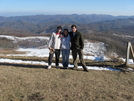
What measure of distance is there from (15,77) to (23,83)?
0.96 meters

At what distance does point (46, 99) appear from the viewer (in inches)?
200

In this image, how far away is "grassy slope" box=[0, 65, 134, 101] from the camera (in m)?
5.33

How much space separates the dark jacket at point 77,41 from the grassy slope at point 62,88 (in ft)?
5.94

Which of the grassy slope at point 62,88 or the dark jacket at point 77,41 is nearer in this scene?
the grassy slope at point 62,88

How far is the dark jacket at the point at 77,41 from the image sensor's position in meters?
8.36

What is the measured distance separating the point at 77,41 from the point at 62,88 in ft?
11.0

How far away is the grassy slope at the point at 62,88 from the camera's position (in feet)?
17.5

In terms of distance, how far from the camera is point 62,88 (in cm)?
616

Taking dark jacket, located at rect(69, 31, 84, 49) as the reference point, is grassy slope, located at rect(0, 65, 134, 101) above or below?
below

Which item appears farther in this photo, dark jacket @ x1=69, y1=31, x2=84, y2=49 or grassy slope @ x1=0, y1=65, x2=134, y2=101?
dark jacket @ x1=69, y1=31, x2=84, y2=49

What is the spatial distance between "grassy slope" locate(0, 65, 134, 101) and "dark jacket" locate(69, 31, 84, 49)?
5.94 feet

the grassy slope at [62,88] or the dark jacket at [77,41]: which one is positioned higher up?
the dark jacket at [77,41]

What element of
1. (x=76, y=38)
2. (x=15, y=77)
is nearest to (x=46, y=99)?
(x=15, y=77)

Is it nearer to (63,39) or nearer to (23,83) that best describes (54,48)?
(63,39)
